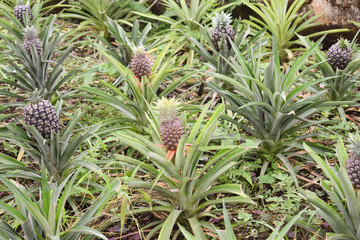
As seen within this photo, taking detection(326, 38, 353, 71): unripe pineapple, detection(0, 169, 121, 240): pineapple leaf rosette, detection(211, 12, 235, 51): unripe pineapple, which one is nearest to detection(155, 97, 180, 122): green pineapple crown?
detection(0, 169, 121, 240): pineapple leaf rosette

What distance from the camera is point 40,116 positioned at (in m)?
2.57

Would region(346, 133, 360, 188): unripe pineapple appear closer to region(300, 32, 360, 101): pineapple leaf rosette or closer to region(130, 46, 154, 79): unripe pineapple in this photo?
region(300, 32, 360, 101): pineapple leaf rosette

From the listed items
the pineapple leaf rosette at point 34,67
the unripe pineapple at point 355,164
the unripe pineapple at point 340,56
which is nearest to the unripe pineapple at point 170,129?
the unripe pineapple at point 355,164

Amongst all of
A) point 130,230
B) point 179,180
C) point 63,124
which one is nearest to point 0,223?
point 130,230

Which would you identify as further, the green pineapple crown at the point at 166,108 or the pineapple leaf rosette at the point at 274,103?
the pineapple leaf rosette at the point at 274,103

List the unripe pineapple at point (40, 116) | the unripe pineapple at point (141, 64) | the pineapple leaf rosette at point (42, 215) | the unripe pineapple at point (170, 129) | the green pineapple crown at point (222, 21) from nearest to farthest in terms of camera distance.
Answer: the pineapple leaf rosette at point (42, 215) < the unripe pineapple at point (170, 129) < the unripe pineapple at point (40, 116) < the unripe pineapple at point (141, 64) < the green pineapple crown at point (222, 21)

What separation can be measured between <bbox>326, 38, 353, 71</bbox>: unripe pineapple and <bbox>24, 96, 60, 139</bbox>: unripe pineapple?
233 centimetres

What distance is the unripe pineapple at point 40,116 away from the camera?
2557mm

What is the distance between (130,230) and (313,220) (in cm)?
124

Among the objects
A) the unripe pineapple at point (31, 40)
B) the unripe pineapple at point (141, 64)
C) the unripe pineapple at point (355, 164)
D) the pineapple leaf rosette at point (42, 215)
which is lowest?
the pineapple leaf rosette at point (42, 215)

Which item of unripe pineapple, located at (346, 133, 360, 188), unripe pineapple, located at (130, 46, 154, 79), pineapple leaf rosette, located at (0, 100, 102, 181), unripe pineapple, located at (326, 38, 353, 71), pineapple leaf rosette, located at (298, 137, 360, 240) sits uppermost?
unripe pineapple, located at (326, 38, 353, 71)

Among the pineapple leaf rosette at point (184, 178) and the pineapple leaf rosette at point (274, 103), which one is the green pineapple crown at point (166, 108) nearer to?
the pineapple leaf rosette at point (184, 178)

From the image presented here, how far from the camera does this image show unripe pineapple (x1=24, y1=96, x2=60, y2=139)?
256cm

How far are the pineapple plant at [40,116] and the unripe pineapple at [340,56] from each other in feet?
7.63
